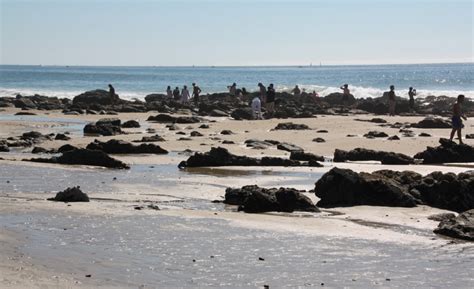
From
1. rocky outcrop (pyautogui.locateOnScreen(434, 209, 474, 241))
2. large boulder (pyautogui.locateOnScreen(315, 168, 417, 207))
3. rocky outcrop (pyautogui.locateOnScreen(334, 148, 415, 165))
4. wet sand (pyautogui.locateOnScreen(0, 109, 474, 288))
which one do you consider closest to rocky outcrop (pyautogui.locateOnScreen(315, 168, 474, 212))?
large boulder (pyautogui.locateOnScreen(315, 168, 417, 207))

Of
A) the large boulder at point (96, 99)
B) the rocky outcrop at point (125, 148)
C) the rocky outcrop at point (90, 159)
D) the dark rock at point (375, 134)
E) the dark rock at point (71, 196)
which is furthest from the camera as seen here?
the large boulder at point (96, 99)

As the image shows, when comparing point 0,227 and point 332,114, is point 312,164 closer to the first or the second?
point 0,227

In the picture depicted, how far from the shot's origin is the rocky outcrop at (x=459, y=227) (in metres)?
11.0

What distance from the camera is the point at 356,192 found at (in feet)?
46.0

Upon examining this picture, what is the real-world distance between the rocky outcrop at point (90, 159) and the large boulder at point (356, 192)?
6767 millimetres

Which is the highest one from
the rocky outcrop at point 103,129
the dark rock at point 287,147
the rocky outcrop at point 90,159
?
the rocky outcrop at point 90,159

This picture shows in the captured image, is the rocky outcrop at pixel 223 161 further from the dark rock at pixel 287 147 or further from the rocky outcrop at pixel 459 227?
the rocky outcrop at pixel 459 227

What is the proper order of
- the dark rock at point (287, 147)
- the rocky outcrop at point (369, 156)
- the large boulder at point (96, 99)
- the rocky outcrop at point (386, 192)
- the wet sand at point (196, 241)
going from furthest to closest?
the large boulder at point (96, 99) < the dark rock at point (287, 147) < the rocky outcrop at point (369, 156) < the rocky outcrop at point (386, 192) < the wet sand at point (196, 241)

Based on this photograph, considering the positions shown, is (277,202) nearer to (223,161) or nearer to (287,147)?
(223,161)

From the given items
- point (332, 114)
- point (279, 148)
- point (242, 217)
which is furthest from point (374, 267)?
point (332, 114)

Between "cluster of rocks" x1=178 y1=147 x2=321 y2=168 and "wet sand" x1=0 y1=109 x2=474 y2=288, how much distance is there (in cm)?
207

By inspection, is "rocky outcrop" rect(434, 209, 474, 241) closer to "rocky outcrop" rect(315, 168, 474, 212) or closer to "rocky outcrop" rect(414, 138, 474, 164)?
"rocky outcrop" rect(315, 168, 474, 212)

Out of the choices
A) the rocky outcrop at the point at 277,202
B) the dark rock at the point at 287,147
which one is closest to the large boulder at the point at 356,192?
the rocky outcrop at the point at 277,202

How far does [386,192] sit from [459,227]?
2.87m
